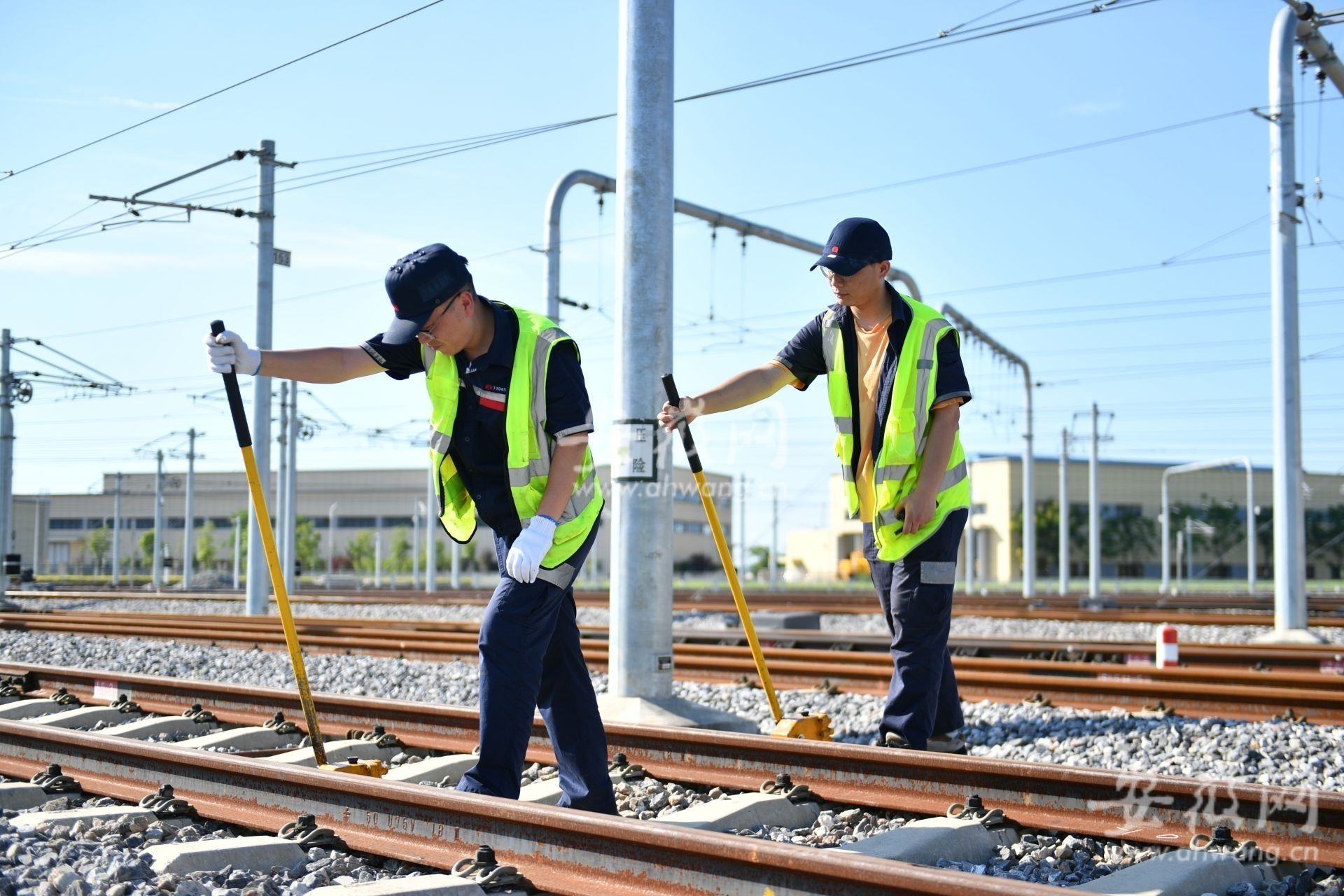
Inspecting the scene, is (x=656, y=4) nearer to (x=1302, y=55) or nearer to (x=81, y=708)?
(x=81, y=708)

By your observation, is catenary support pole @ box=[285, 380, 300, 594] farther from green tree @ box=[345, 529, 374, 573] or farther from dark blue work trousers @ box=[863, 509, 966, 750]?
green tree @ box=[345, 529, 374, 573]

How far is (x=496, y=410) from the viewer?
→ 4125 mm

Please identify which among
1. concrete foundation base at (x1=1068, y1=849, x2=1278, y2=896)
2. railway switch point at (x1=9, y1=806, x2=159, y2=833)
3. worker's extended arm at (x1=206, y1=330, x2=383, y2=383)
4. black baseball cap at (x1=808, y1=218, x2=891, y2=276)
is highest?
black baseball cap at (x1=808, y1=218, x2=891, y2=276)

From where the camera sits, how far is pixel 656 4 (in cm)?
710

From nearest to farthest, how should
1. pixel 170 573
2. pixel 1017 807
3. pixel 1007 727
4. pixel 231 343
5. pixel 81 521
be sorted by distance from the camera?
pixel 1017 807, pixel 231 343, pixel 1007 727, pixel 170 573, pixel 81 521

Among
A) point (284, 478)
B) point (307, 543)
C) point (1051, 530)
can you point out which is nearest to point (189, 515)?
point (284, 478)

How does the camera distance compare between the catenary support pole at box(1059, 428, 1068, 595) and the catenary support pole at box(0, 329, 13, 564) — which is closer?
the catenary support pole at box(0, 329, 13, 564)

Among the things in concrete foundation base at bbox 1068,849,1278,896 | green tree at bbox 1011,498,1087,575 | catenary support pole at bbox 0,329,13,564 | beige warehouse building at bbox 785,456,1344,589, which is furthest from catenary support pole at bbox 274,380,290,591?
green tree at bbox 1011,498,1087,575

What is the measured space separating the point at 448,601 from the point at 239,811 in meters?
23.4

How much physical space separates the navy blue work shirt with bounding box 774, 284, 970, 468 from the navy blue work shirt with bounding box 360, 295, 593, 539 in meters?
1.43

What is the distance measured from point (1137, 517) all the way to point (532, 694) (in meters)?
85.8

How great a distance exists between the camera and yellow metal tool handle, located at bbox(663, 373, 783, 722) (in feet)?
17.3

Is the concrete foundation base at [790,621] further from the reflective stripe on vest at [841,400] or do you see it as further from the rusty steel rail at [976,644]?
the reflective stripe on vest at [841,400]

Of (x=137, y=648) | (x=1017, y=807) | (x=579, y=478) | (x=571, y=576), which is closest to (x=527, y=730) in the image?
(x=571, y=576)
